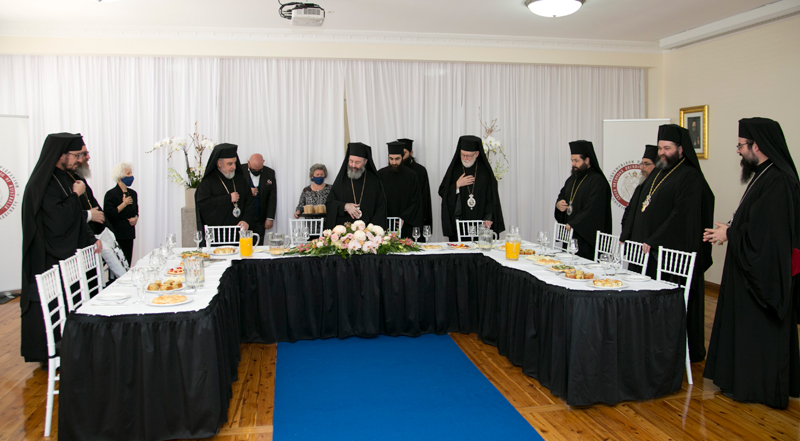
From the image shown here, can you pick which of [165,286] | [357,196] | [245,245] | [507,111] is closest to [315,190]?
[357,196]

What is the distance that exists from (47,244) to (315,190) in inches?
125

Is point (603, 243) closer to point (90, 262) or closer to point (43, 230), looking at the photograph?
point (90, 262)

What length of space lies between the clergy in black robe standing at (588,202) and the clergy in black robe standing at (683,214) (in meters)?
0.78

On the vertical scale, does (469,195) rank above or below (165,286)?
above

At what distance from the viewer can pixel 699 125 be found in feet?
21.6

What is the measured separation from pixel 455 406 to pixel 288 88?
4905 mm

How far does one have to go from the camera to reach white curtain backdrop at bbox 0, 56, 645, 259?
21.1 ft

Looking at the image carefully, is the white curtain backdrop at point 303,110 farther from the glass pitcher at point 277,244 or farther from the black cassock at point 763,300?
the black cassock at point 763,300

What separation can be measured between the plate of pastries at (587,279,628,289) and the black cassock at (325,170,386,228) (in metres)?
2.57

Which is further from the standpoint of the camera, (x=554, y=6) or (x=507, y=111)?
(x=507, y=111)

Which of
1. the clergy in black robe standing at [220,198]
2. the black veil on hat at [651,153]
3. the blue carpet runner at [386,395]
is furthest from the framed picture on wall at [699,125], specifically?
the clergy in black robe standing at [220,198]

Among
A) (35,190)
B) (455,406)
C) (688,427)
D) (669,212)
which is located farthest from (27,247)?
(669,212)

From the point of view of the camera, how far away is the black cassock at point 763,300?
3098 mm

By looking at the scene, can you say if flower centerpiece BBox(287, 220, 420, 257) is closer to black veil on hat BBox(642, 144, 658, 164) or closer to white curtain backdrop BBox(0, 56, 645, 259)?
black veil on hat BBox(642, 144, 658, 164)
